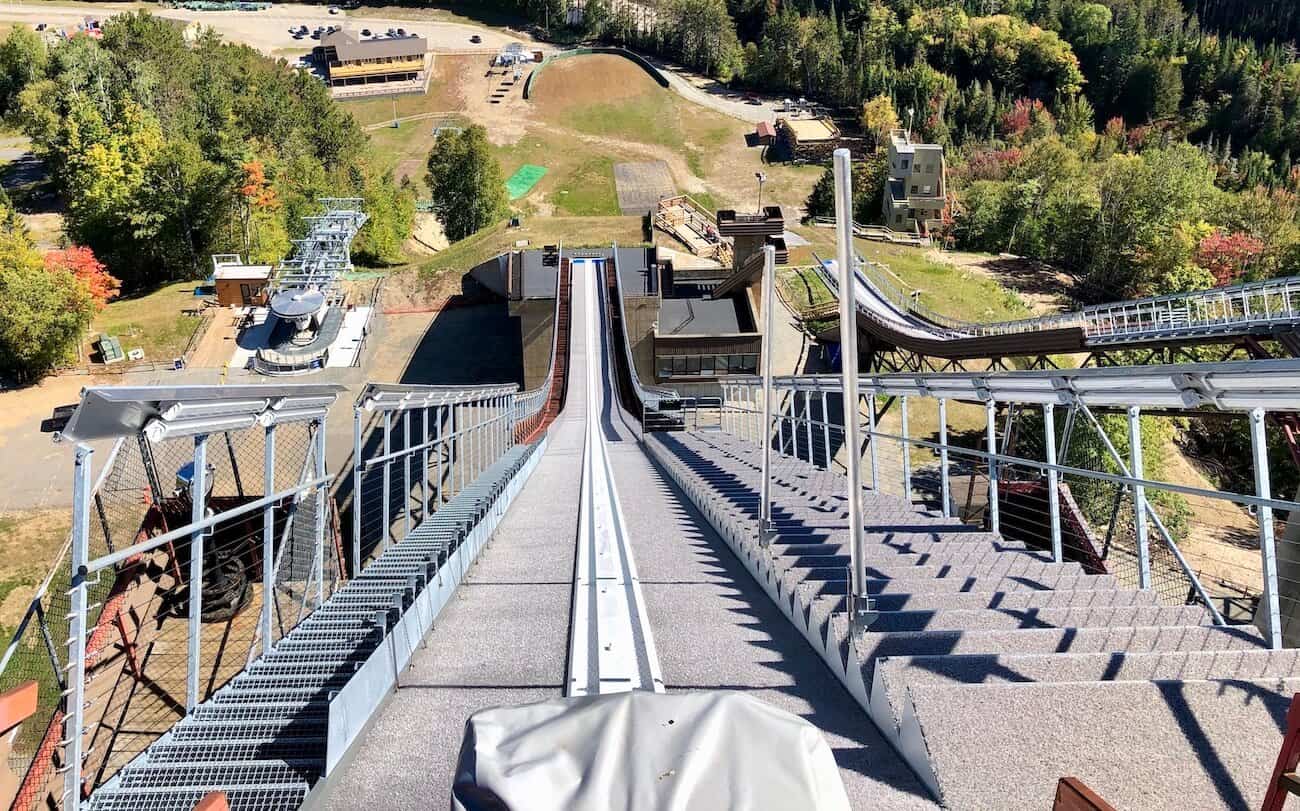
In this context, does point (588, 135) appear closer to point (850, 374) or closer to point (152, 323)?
point (152, 323)

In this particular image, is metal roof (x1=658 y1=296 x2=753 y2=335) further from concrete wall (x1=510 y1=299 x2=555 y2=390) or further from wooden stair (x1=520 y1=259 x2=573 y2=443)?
concrete wall (x1=510 y1=299 x2=555 y2=390)

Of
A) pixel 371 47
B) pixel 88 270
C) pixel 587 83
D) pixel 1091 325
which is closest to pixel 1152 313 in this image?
pixel 1091 325

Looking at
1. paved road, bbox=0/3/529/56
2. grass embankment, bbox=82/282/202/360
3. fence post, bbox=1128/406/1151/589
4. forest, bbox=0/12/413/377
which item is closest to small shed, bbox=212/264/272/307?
grass embankment, bbox=82/282/202/360

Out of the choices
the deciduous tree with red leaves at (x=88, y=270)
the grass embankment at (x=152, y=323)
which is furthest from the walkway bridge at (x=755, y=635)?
the deciduous tree with red leaves at (x=88, y=270)

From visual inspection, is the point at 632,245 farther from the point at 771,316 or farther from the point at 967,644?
the point at 967,644

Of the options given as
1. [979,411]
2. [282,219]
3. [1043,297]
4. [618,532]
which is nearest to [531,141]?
[282,219]

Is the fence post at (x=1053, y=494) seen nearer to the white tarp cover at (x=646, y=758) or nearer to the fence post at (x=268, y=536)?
the white tarp cover at (x=646, y=758)

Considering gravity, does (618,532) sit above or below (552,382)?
above
